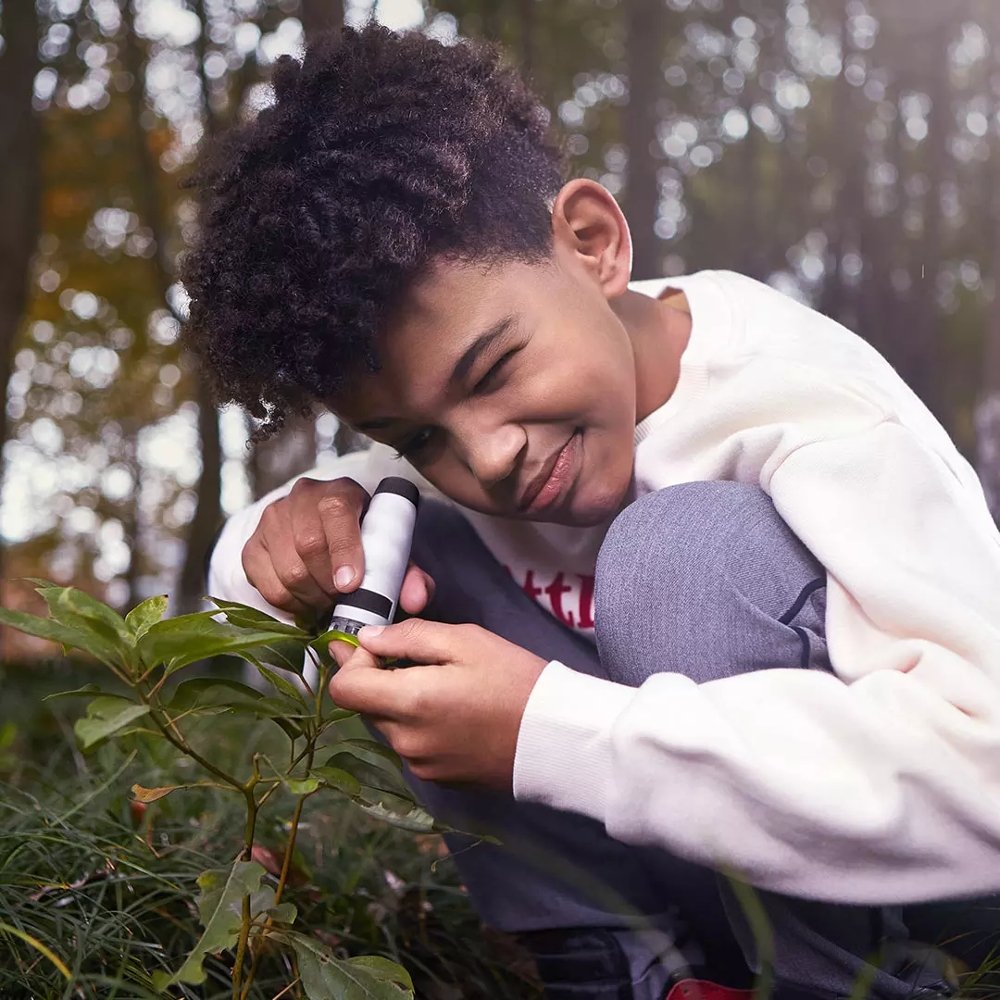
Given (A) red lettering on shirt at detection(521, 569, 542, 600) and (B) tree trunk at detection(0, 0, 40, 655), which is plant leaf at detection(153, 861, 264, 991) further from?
(B) tree trunk at detection(0, 0, 40, 655)

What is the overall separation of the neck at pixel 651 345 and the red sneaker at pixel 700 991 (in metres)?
0.72

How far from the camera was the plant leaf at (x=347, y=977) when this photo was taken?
3.13 ft

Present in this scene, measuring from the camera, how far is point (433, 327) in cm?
130

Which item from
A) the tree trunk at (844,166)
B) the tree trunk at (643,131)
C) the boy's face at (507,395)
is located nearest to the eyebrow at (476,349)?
the boy's face at (507,395)

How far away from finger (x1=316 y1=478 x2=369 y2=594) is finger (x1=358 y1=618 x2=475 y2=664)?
0.16 m

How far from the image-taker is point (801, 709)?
1.01m

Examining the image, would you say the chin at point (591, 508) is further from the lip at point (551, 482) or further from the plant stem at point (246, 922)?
the plant stem at point (246, 922)

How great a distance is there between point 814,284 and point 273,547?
10737 mm

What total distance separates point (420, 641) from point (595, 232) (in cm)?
73

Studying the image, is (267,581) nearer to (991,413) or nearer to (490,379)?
(490,379)

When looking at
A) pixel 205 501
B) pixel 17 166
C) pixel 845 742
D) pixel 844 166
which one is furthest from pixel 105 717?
pixel 844 166

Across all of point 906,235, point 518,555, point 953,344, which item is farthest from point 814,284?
point 518,555

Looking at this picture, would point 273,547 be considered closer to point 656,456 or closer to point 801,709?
point 656,456

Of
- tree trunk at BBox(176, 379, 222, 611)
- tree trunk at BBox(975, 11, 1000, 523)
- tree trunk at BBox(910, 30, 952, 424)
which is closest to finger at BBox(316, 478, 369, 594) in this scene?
tree trunk at BBox(975, 11, 1000, 523)
